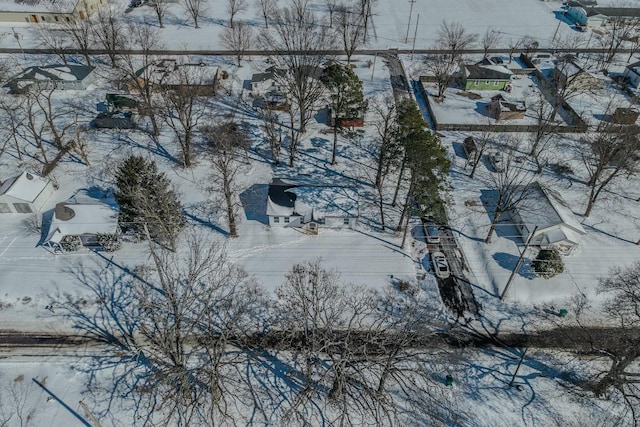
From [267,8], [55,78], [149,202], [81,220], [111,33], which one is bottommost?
[81,220]

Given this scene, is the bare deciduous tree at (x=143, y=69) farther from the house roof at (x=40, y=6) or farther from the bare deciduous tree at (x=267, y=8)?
→ the bare deciduous tree at (x=267, y=8)

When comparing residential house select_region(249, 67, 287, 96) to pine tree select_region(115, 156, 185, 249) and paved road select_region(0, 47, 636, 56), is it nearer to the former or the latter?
paved road select_region(0, 47, 636, 56)

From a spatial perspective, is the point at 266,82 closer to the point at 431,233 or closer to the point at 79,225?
the point at 79,225

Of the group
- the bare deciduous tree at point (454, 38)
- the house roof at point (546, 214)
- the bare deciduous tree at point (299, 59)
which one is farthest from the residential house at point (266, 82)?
the house roof at point (546, 214)

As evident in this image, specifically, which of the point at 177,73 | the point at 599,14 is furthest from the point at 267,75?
the point at 599,14

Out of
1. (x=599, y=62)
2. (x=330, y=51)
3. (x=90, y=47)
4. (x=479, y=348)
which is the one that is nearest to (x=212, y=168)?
(x=479, y=348)

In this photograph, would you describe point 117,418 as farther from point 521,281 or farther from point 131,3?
point 131,3
